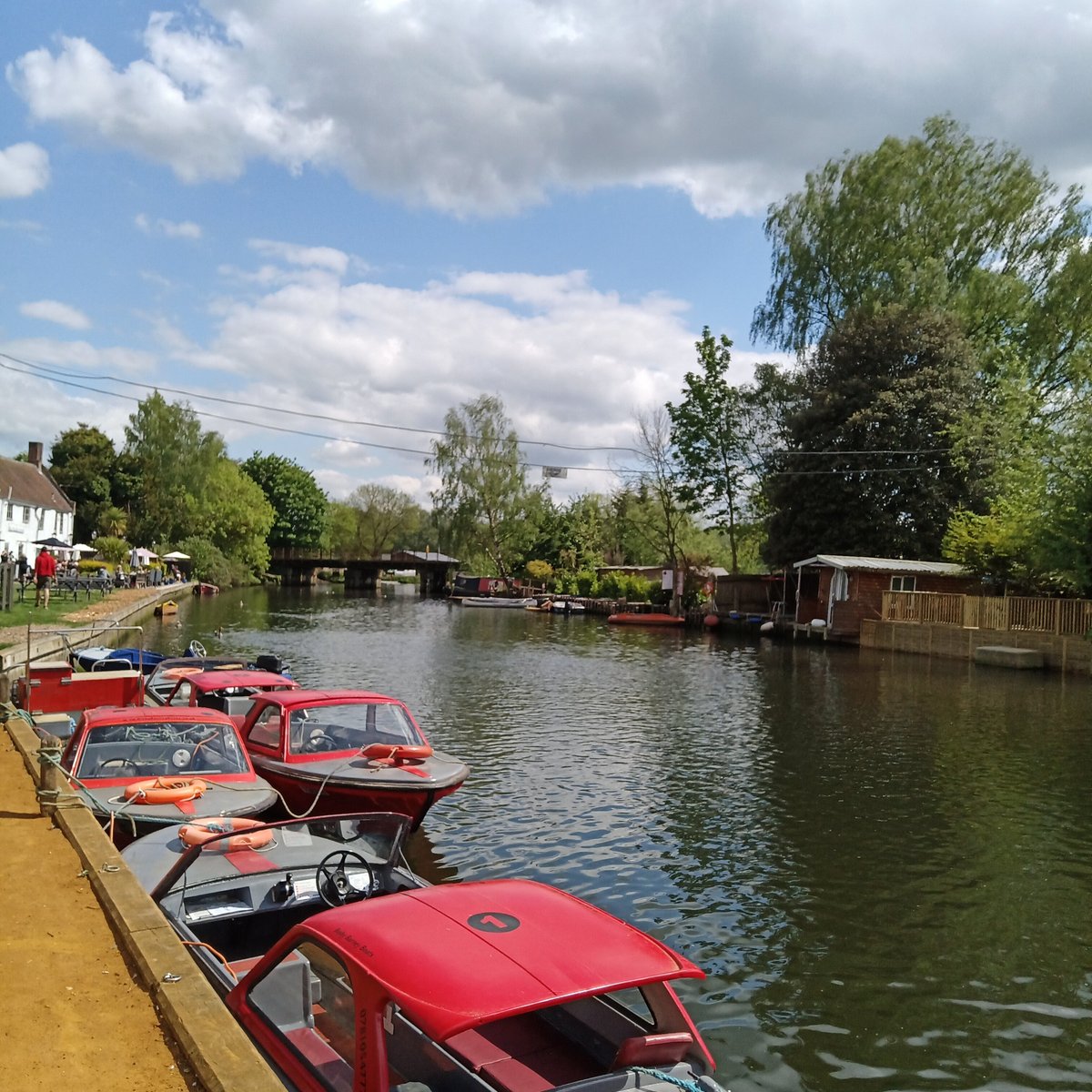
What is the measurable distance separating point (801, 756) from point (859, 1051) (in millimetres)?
11002

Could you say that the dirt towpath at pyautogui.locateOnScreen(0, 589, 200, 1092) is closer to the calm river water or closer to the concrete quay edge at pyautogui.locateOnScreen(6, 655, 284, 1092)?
the concrete quay edge at pyautogui.locateOnScreen(6, 655, 284, 1092)

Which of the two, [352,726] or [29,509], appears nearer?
[352,726]

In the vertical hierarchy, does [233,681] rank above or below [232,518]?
below

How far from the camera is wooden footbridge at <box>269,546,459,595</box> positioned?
101m

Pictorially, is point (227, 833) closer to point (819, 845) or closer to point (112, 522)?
point (819, 845)

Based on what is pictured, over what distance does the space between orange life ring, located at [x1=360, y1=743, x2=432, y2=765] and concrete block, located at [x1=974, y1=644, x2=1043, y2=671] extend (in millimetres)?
27869

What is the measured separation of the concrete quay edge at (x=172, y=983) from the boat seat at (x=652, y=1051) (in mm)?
1678

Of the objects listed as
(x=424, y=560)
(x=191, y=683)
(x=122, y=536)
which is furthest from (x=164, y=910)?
(x=424, y=560)

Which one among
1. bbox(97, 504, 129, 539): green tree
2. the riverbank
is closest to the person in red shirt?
the riverbank

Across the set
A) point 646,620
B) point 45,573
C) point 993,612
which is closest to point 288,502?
point 646,620

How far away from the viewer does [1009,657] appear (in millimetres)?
34125

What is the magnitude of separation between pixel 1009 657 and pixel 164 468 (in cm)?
6860

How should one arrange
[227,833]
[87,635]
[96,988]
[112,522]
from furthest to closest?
[112,522] < [87,635] < [227,833] < [96,988]

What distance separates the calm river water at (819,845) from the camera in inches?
308
